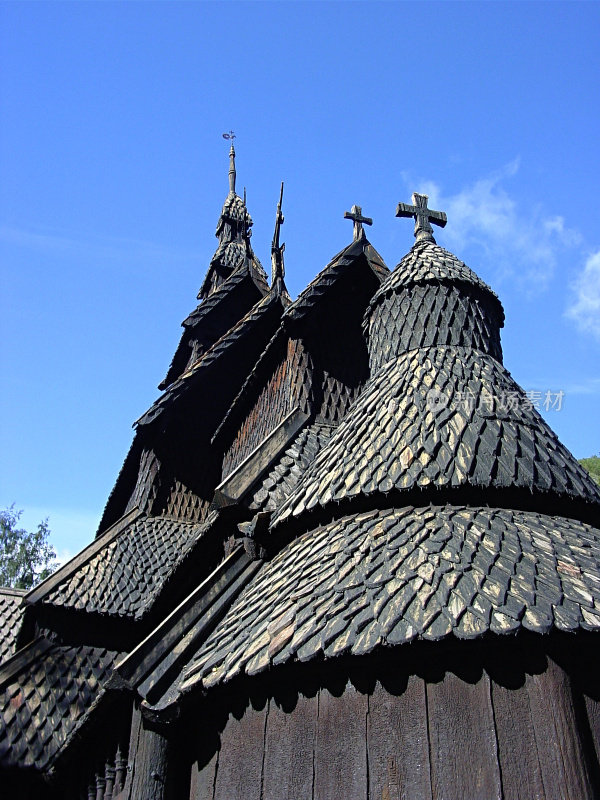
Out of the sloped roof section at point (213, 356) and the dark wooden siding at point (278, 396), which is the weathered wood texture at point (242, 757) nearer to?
the dark wooden siding at point (278, 396)

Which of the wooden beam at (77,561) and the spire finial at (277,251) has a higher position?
the spire finial at (277,251)

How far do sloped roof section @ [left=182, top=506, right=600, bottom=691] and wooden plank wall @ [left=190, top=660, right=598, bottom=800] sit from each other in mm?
282

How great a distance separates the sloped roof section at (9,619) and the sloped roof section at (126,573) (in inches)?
68.8

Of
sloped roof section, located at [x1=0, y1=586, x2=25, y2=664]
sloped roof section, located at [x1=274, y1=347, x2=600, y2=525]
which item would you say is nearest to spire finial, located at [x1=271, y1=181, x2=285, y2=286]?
sloped roof section, located at [x1=274, y1=347, x2=600, y2=525]

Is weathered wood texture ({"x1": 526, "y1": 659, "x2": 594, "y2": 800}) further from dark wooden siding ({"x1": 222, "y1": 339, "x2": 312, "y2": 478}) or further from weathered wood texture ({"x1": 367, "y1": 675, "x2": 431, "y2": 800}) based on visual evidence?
dark wooden siding ({"x1": 222, "y1": 339, "x2": 312, "y2": 478})

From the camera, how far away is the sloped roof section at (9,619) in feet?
33.7

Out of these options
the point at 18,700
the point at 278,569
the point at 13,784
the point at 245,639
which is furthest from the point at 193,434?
the point at 245,639

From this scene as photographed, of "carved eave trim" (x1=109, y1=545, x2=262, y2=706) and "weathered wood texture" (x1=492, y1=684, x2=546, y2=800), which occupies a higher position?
"carved eave trim" (x1=109, y1=545, x2=262, y2=706)

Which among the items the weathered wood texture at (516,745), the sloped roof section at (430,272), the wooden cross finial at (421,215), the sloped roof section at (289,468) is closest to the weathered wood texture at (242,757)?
the weathered wood texture at (516,745)

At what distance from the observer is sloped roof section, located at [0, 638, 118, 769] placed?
303 inches

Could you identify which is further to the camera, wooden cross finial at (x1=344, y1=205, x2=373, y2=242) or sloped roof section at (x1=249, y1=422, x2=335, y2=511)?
wooden cross finial at (x1=344, y1=205, x2=373, y2=242)

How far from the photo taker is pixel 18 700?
26.5ft

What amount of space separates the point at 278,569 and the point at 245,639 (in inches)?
32.2

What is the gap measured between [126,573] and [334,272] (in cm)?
482
